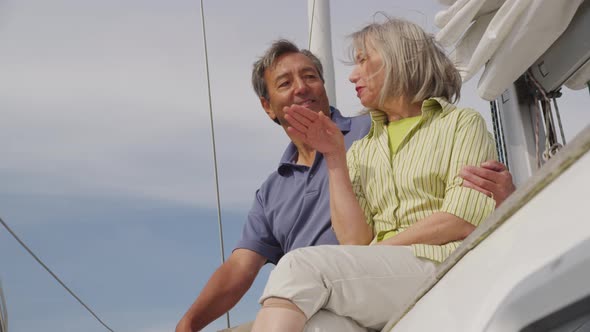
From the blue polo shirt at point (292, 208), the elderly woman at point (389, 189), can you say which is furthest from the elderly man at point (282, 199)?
the elderly woman at point (389, 189)

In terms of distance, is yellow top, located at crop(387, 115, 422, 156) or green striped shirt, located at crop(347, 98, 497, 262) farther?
yellow top, located at crop(387, 115, 422, 156)

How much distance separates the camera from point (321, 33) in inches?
136

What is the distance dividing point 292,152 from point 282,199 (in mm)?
204

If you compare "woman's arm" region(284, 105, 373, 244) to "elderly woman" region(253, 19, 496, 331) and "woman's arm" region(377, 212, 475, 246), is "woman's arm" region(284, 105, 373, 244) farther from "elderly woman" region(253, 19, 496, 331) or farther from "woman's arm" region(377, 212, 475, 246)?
"woman's arm" region(377, 212, 475, 246)

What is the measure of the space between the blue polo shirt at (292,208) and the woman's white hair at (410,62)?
49cm

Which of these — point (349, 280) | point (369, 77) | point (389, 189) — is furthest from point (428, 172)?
point (349, 280)

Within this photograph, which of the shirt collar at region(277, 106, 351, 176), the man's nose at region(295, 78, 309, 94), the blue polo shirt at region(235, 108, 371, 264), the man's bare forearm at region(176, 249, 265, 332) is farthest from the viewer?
the man's nose at region(295, 78, 309, 94)

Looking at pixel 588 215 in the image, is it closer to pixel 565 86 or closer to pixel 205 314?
pixel 565 86

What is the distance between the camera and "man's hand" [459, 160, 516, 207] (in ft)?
4.80

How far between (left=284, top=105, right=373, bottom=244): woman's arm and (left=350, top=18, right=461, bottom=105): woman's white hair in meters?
0.21

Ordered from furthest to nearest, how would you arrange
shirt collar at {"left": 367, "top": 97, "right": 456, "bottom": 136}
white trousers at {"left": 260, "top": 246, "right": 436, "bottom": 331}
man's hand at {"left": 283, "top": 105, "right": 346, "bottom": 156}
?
shirt collar at {"left": 367, "top": 97, "right": 456, "bottom": 136}
man's hand at {"left": 283, "top": 105, "right": 346, "bottom": 156}
white trousers at {"left": 260, "top": 246, "right": 436, "bottom": 331}

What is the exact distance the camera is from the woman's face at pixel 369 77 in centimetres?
174

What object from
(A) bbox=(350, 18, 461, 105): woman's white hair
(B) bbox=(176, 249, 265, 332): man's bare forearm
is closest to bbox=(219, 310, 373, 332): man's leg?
(A) bbox=(350, 18, 461, 105): woman's white hair

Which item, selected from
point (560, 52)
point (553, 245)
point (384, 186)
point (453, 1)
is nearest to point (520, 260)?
point (553, 245)
